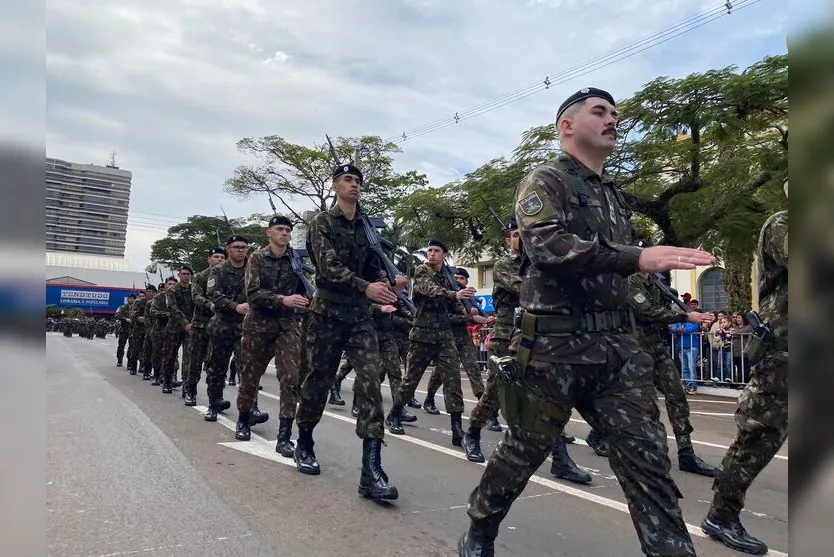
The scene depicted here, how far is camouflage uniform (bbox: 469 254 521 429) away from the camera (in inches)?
Result: 204

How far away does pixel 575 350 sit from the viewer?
99.3 inches

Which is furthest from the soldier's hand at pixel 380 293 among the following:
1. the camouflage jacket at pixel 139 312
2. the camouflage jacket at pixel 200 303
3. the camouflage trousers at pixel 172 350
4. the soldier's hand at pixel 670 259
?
the camouflage jacket at pixel 139 312

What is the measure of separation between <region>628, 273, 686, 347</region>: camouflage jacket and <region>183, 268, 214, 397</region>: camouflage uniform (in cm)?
538

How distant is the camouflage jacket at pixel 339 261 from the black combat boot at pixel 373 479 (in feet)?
2.95

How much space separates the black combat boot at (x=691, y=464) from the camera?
5197 mm

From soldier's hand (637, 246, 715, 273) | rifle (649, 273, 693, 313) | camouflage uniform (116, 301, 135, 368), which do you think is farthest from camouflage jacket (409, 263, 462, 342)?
camouflage uniform (116, 301, 135, 368)

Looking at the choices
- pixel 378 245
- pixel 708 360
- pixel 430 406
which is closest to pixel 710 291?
pixel 708 360

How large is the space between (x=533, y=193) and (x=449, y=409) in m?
3.99

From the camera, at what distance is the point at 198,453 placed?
5.46m

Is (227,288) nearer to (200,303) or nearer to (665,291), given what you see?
(200,303)

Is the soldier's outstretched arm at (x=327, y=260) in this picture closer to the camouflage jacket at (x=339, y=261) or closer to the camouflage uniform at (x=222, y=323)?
the camouflage jacket at (x=339, y=261)
